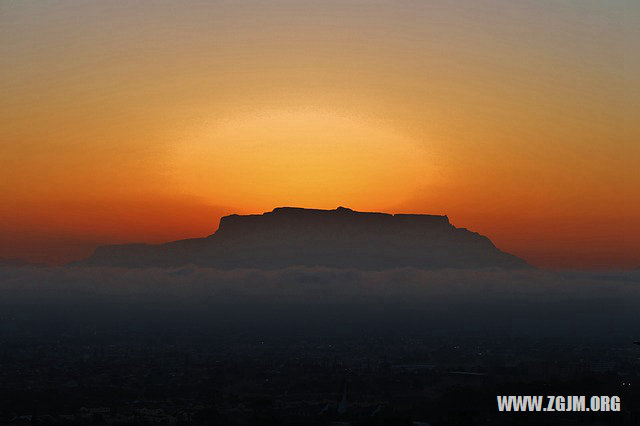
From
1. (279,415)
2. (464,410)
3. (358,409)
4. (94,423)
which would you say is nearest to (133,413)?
(94,423)

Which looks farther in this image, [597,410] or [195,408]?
[195,408]

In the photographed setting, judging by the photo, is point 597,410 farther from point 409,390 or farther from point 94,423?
point 94,423

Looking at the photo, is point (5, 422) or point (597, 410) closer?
point (597, 410)

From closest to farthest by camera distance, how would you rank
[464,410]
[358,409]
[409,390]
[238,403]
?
1. [464,410]
2. [358,409]
3. [238,403]
4. [409,390]

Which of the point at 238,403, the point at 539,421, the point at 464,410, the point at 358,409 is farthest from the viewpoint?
the point at 238,403

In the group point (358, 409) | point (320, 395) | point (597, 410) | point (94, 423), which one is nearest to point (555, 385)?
point (597, 410)

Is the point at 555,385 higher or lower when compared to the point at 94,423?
higher

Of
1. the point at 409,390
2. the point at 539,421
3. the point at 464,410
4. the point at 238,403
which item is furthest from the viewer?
the point at 409,390

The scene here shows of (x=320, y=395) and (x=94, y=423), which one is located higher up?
(x=320, y=395)

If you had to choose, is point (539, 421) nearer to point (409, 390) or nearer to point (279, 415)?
point (279, 415)
